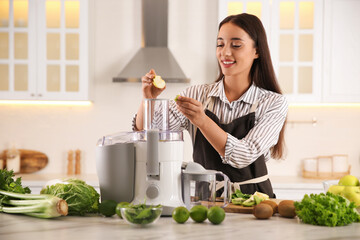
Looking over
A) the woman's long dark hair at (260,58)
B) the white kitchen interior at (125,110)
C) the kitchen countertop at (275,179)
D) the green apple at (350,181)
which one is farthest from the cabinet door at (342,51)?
the green apple at (350,181)

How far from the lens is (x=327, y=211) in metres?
1.37

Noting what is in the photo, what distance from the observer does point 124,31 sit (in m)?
4.07

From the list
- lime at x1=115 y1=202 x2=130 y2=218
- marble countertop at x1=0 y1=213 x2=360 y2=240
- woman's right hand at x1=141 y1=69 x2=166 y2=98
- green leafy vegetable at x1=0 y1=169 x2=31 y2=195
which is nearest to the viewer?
marble countertop at x1=0 y1=213 x2=360 y2=240

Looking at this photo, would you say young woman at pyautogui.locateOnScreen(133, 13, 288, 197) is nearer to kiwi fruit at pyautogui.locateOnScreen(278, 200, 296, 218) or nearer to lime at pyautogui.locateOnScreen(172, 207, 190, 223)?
kiwi fruit at pyautogui.locateOnScreen(278, 200, 296, 218)

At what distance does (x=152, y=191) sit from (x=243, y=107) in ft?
2.89

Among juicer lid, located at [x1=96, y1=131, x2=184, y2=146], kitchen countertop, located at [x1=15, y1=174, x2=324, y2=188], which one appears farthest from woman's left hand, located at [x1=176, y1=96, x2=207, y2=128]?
kitchen countertop, located at [x1=15, y1=174, x2=324, y2=188]

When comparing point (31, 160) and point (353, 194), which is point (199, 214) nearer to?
point (353, 194)

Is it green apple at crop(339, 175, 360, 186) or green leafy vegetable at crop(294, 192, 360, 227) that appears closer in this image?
green leafy vegetable at crop(294, 192, 360, 227)

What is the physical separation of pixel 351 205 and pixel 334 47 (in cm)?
259

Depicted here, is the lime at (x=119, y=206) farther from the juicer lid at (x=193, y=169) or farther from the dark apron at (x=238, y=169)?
the dark apron at (x=238, y=169)

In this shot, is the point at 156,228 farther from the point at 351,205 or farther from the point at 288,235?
the point at 351,205

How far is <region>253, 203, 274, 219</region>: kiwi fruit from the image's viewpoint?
1.47m

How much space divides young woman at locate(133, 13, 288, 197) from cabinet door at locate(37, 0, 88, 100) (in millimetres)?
1698

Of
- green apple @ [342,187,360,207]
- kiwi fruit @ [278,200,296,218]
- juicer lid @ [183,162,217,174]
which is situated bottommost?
kiwi fruit @ [278,200,296,218]
